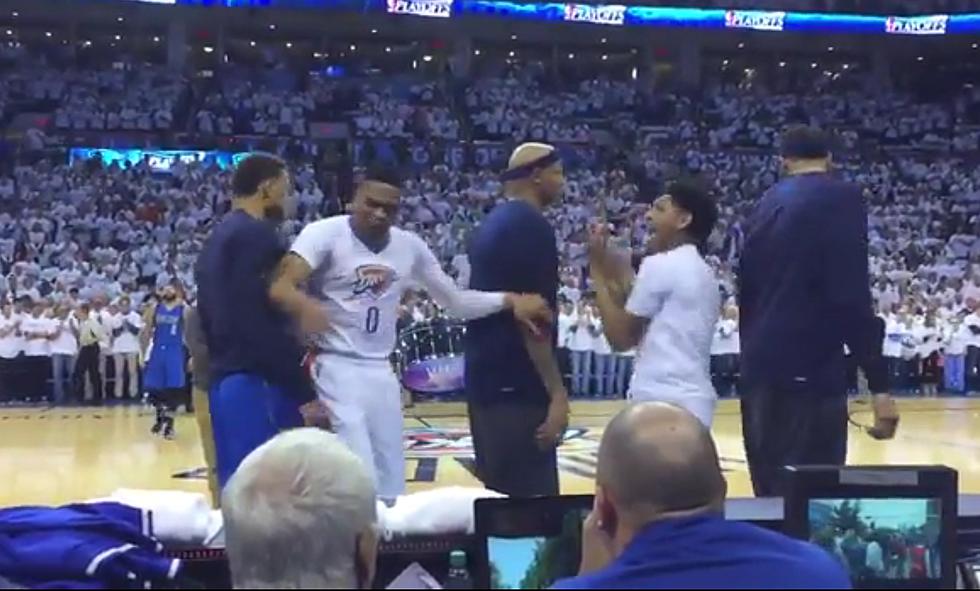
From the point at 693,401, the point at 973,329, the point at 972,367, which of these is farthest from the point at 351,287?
the point at 972,367

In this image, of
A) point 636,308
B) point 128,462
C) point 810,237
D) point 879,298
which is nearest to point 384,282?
point 636,308

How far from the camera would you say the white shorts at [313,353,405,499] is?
4379 mm

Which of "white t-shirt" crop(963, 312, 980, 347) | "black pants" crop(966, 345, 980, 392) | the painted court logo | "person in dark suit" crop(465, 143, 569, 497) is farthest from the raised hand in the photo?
"black pants" crop(966, 345, 980, 392)

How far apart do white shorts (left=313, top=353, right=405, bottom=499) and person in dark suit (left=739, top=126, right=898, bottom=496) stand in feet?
4.02

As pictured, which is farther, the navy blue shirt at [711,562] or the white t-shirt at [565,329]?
the white t-shirt at [565,329]

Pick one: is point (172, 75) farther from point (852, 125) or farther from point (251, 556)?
point (251, 556)

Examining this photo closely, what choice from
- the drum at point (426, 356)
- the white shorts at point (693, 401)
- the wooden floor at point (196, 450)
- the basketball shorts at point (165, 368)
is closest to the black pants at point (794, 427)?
the white shorts at point (693, 401)

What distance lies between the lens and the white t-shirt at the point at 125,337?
14.6 m

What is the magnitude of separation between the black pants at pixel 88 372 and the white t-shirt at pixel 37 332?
36 cm

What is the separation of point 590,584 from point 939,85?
113 ft

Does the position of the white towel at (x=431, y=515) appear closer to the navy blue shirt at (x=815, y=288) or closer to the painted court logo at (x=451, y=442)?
the navy blue shirt at (x=815, y=288)

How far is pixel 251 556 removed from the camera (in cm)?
178

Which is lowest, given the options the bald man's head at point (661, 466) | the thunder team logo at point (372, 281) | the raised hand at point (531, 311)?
the bald man's head at point (661, 466)

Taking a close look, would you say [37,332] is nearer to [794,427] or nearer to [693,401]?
[693,401]
